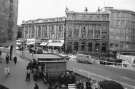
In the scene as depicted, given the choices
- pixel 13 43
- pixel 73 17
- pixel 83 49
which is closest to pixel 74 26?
pixel 73 17

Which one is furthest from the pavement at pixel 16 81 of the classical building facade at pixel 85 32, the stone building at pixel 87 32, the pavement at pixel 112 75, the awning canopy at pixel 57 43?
the stone building at pixel 87 32

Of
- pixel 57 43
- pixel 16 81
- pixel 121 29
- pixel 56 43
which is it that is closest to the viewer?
pixel 16 81

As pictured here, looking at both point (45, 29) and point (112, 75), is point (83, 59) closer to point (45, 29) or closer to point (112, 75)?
point (112, 75)

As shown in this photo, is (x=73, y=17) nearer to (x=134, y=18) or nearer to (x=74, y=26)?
(x=74, y=26)

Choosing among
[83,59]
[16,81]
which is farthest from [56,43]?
[16,81]

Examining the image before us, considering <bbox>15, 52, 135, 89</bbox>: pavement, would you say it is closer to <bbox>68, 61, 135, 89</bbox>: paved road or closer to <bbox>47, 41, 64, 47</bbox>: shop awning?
<bbox>68, 61, 135, 89</bbox>: paved road

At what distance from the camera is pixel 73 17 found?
79.4 meters

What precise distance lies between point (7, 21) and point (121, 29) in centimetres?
4721

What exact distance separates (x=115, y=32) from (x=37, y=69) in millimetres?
57284

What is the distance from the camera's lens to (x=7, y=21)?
4497 cm

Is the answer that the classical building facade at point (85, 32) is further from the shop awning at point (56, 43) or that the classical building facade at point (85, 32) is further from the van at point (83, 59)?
the van at point (83, 59)

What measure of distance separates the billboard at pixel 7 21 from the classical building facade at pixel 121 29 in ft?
130

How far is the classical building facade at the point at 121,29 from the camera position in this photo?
3172 inches

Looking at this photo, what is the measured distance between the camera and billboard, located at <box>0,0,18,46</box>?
42812mm
